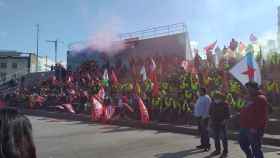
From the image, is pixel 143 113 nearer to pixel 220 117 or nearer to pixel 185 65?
pixel 220 117

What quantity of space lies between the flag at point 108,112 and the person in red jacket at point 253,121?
10928mm

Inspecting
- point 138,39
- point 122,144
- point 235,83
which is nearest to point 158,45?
point 138,39

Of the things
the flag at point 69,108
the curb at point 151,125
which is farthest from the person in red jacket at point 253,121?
the flag at point 69,108

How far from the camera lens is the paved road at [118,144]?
31.6 feet

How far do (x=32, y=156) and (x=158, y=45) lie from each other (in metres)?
29.7

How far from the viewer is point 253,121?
720 cm

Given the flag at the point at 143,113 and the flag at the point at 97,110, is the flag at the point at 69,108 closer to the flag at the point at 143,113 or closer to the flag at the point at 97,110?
the flag at the point at 97,110

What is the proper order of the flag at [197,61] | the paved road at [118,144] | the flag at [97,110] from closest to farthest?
the paved road at [118,144] < the flag at [97,110] < the flag at [197,61]

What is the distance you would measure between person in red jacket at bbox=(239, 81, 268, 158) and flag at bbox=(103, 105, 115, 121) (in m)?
10.9

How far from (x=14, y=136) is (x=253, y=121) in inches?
216

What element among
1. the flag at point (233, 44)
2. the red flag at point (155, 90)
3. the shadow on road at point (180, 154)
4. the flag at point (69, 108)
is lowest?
the shadow on road at point (180, 154)

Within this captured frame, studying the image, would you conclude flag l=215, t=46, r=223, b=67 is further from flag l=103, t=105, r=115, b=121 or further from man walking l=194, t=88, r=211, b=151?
man walking l=194, t=88, r=211, b=151

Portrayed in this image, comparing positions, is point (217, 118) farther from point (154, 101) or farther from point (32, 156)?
point (154, 101)

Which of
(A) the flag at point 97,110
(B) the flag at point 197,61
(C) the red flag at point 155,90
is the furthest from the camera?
(B) the flag at point 197,61
